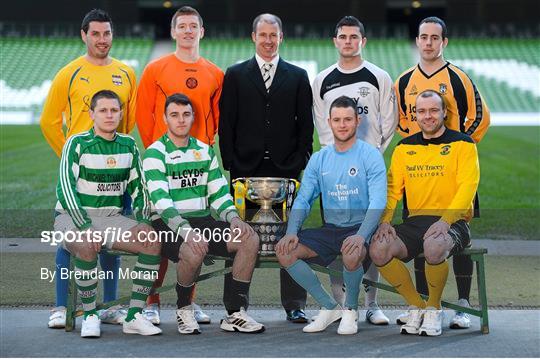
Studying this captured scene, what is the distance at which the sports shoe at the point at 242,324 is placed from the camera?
6688 mm

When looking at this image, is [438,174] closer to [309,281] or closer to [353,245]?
[353,245]

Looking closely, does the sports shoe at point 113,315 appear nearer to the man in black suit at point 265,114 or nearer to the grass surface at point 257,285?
the grass surface at point 257,285

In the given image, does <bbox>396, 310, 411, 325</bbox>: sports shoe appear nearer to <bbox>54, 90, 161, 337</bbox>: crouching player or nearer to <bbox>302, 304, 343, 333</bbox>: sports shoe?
<bbox>302, 304, 343, 333</bbox>: sports shoe

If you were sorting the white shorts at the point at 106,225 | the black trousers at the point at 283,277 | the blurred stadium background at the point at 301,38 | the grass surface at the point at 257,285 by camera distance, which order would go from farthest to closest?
the blurred stadium background at the point at 301,38 < the grass surface at the point at 257,285 < the black trousers at the point at 283,277 < the white shorts at the point at 106,225

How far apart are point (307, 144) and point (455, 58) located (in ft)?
142

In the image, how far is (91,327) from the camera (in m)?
6.53

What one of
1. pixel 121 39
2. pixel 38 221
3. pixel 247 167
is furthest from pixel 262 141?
pixel 121 39

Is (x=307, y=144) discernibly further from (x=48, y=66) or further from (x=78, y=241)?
(x=48, y=66)

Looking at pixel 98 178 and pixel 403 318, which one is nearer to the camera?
pixel 98 178

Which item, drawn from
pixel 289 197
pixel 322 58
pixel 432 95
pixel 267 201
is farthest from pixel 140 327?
pixel 322 58

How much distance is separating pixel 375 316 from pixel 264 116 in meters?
1.60

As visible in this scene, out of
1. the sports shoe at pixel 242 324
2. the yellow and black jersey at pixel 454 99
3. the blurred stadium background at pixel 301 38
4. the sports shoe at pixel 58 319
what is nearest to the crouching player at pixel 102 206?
the sports shoe at pixel 58 319

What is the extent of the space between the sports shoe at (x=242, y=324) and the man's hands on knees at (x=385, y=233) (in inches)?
36.8

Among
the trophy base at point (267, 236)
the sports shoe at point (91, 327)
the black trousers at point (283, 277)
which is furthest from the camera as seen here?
the black trousers at point (283, 277)
